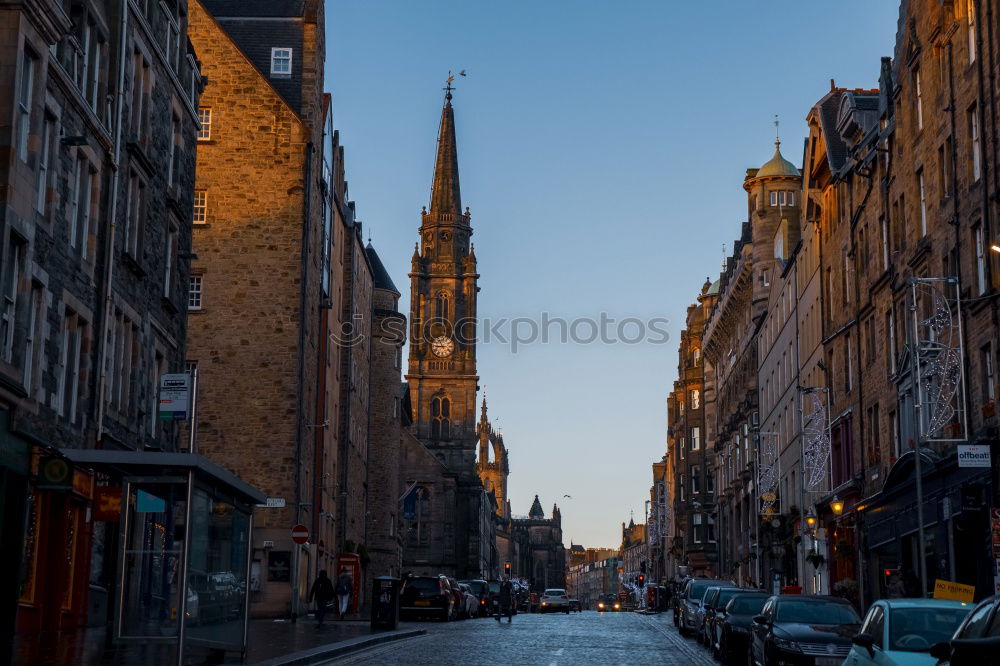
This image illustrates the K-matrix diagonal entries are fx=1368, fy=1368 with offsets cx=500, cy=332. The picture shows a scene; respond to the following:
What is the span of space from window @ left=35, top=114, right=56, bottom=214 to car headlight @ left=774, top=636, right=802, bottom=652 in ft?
44.0

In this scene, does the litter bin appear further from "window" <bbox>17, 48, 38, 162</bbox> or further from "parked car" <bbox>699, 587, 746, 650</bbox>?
"window" <bbox>17, 48, 38, 162</bbox>

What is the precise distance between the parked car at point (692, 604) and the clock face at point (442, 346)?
308 feet

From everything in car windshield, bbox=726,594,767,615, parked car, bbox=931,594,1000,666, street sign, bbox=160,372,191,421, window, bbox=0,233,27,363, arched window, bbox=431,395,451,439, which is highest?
arched window, bbox=431,395,451,439

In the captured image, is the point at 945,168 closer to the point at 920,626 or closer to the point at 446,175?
the point at 920,626

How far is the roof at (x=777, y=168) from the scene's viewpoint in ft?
219

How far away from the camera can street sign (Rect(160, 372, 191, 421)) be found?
24859 mm

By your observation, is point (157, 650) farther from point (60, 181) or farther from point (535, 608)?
point (535, 608)

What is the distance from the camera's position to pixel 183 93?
3281 cm

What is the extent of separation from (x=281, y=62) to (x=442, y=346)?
3361 inches

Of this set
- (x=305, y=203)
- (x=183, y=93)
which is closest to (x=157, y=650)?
(x=183, y=93)

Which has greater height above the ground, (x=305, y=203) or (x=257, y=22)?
(x=257, y=22)

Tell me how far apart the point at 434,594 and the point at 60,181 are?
87.5 feet

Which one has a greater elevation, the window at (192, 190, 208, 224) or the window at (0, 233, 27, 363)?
the window at (192, 190, 208, 224)

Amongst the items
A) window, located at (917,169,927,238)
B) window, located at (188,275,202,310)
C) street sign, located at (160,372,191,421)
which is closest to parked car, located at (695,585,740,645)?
window, located at (917,169,927,238)
